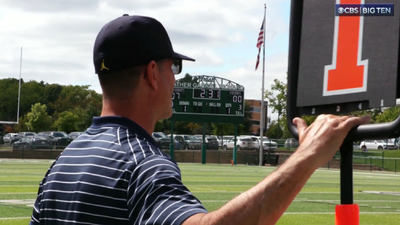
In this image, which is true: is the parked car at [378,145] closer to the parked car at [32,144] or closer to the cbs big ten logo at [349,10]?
the parked car at [32,144]

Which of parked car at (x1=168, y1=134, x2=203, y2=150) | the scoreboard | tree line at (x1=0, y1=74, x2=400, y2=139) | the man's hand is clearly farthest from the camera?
tree line at (x1=0, y1=74, x2=400, y2=139)

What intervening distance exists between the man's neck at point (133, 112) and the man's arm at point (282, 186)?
2.17 ft

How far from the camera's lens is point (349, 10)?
2031 millimetres

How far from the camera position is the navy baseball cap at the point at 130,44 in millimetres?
2426

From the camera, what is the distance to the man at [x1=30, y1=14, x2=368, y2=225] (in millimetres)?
1932

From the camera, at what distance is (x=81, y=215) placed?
224cm

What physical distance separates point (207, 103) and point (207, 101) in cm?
12

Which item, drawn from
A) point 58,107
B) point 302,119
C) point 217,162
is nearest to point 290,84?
point 302,119

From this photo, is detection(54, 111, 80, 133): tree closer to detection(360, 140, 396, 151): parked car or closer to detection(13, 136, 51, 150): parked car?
detection(13, 136, 51, 150): parked car

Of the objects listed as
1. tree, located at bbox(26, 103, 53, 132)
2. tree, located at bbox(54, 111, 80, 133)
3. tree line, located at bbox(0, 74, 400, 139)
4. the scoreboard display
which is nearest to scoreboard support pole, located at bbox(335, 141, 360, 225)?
the scoreboard display

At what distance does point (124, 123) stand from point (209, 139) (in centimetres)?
5982

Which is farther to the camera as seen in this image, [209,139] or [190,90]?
[209,139]

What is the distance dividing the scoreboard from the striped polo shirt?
36468 millimetres

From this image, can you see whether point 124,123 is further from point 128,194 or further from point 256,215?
point 256,215
